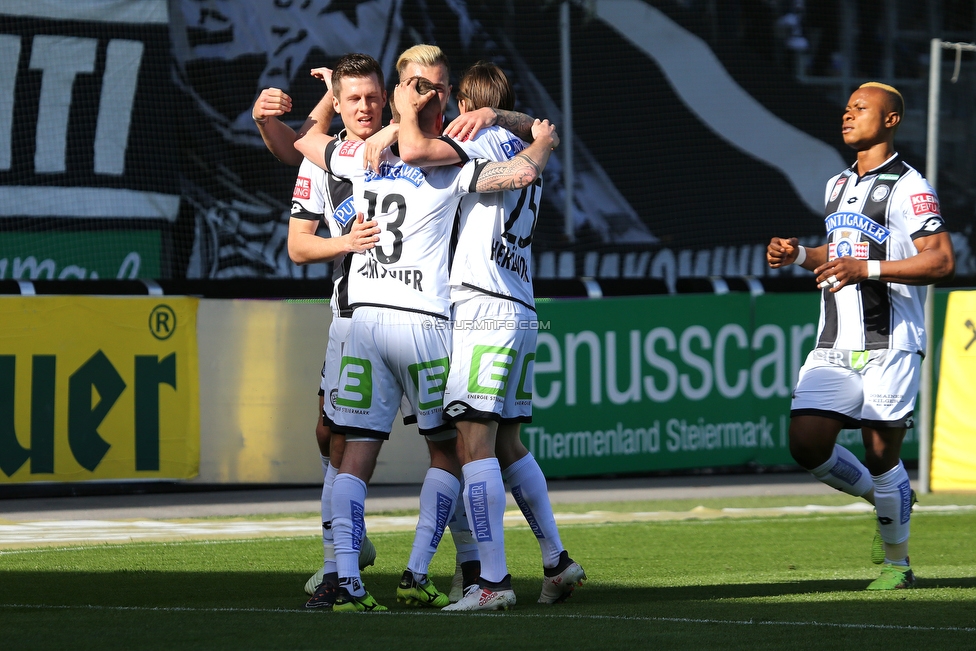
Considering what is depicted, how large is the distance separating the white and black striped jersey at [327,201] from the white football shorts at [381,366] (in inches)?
10.9

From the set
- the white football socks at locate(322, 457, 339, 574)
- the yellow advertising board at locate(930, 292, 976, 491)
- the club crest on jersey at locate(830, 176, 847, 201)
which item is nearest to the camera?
the white football socks at locate(322, 457, 339, 574)

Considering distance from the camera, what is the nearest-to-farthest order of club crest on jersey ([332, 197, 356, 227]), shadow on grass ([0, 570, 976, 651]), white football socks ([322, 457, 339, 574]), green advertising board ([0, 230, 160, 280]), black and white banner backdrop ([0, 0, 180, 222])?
shadow on grass ([0, 570, 976, 651]), white football socks ([322, 457, 339, 574]), club crest on jersey ([332, 197, 356, 227]), green advertising board ([0, 230, 160, 280]), black and white banner backdrop ([0, 0, 180, 222])

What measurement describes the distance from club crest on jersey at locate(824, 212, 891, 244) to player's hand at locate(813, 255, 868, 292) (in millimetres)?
327

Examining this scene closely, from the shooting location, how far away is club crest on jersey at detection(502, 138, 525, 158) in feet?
17.6

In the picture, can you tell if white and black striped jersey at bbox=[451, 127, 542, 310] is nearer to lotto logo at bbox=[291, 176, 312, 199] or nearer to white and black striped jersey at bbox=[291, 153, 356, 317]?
white and black striped jersey at bbox=[291, 153, 356, 317]

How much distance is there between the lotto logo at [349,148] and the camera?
5223 millimetres

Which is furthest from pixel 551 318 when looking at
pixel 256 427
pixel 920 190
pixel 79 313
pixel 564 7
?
pixel 564 7

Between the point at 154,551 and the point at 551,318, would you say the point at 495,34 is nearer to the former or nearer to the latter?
the point at 551,318

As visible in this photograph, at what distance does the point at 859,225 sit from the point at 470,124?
6.20ft

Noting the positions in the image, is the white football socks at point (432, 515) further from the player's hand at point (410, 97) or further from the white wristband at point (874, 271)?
the white wristband at point (874, 271)

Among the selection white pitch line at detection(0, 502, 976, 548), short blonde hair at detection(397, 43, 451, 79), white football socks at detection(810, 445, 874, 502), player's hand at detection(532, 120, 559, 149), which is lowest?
white pitch line at detection(0, 502, 976, 548)

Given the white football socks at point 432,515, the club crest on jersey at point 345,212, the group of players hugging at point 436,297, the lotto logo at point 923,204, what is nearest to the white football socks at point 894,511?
the group of players hugging at point 436,297

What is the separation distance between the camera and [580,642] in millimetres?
4363

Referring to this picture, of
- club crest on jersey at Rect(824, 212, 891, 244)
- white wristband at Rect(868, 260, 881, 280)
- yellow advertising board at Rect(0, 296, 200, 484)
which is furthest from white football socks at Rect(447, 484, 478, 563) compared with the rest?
yellow advertising board at Rect(0, 296, 200, 484)
